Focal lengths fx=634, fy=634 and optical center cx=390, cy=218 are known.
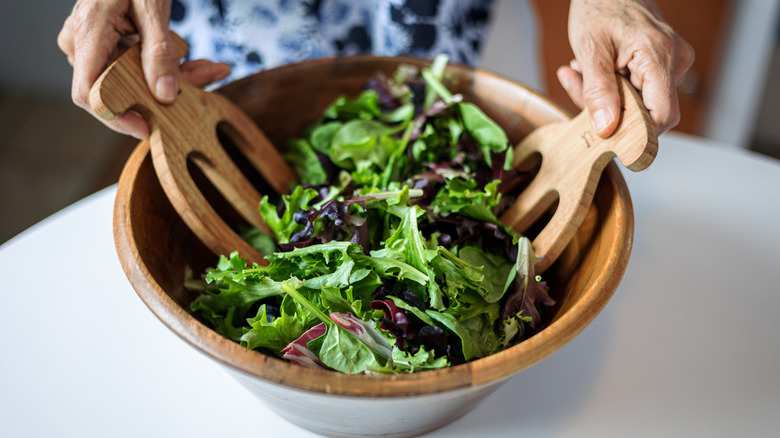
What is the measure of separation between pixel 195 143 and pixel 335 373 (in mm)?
501

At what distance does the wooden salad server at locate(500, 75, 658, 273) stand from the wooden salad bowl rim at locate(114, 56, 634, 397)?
0.22 feet

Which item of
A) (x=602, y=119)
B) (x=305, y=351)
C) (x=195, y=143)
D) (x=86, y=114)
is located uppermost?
(x=602, y=119)

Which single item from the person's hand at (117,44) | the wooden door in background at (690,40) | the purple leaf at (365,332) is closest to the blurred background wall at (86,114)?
the wooden door in background at (690,40)

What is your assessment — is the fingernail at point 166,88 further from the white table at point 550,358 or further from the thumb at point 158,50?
the white table at point 550,358

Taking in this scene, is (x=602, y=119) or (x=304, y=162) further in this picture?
(x=304, y=162)

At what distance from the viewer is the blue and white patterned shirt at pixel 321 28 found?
1399 mm

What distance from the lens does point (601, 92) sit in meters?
0.89

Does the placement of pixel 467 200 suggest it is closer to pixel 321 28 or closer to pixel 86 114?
A: pixel 321 28

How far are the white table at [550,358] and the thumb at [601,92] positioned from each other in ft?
1.06

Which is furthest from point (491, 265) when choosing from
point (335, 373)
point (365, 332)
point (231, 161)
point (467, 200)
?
point (231, 161)

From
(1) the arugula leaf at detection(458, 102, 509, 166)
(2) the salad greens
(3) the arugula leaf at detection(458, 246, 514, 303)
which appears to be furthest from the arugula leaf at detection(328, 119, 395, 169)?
(3) the arugula leaf at detection(458, 246, 514, 303)

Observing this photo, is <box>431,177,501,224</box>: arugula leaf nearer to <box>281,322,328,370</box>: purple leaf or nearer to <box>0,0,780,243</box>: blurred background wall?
<box>281,322,328,370</box>: purple leaf

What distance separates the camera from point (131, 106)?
0.92 metres

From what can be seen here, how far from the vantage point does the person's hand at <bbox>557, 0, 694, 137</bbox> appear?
0.88m
